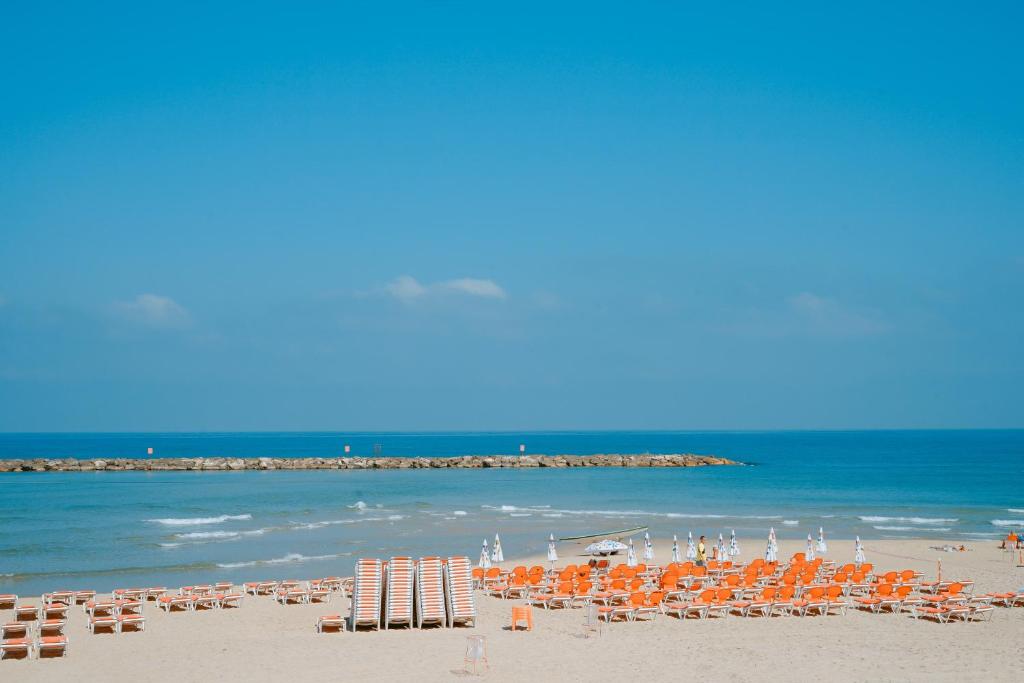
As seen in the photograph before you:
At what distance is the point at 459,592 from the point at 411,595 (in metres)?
0.82

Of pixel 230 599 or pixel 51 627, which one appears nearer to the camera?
pixel 51 627

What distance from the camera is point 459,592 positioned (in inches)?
654

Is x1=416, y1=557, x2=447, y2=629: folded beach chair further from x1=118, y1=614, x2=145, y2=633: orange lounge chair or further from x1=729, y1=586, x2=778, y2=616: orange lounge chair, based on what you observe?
x1=729, y1=586, x2=778, y2=616: orange lounge chair

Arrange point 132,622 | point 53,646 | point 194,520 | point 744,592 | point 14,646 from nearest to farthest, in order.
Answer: point 14,646
point 53,646
point 132,622
point 744,592
point 194,520

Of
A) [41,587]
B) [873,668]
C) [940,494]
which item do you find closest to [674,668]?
[873,668]

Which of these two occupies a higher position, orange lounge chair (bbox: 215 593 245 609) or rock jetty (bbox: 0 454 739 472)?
orange lounge chair (bbox: 215 593 245 609)

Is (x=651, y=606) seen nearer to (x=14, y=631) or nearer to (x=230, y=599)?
(x=230, y=599)

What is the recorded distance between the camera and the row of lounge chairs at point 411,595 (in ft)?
53.6

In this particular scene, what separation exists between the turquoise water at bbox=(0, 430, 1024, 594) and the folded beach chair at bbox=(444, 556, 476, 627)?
29.3 feet

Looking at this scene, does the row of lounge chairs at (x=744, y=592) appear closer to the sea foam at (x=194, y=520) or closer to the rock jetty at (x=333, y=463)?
the sea foam at (x=194, y=520)

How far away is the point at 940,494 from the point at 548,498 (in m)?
22.2

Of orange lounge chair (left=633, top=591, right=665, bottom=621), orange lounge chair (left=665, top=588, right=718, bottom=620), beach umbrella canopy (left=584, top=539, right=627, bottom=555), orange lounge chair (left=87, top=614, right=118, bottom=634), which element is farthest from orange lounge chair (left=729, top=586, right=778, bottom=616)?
orange lounge chair (left=87, top=614, right=118, bottom=634)

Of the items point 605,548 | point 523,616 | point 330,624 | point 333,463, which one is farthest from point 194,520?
point 333,463

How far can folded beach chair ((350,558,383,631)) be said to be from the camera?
16281mm
